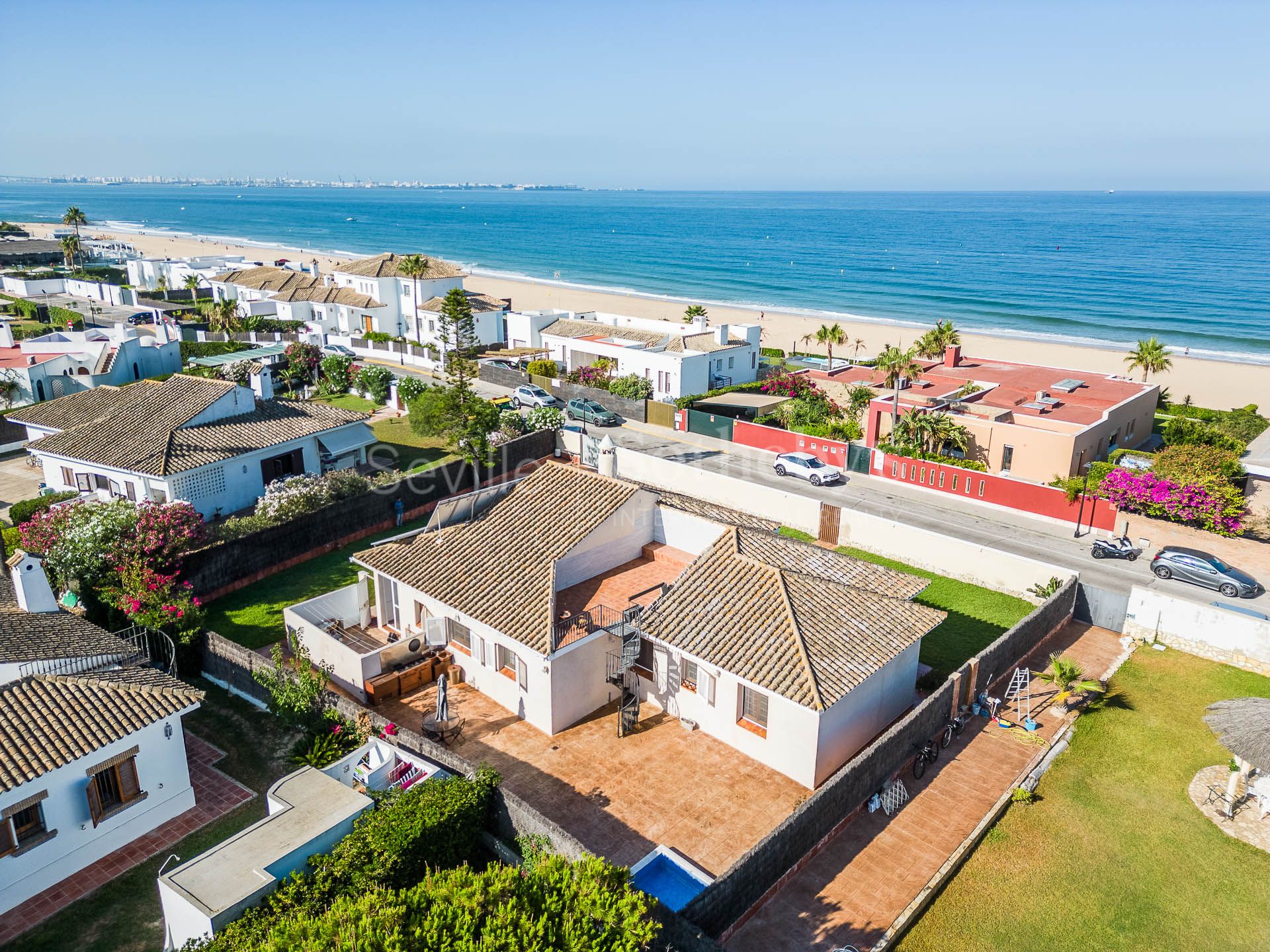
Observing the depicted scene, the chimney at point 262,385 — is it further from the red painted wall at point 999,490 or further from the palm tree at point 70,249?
the palm tree at point 70,249

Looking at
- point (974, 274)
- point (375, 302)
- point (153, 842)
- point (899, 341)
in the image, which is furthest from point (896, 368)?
point (974, 274)

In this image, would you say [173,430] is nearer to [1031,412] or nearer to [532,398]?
[532,398]

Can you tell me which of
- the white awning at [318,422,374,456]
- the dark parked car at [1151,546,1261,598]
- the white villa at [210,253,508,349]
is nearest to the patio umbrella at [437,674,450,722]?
the white awning at [318,422,374,456]

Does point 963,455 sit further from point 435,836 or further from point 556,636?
point 435,836

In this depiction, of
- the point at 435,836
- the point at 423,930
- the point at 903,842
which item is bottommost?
the point at 903,842

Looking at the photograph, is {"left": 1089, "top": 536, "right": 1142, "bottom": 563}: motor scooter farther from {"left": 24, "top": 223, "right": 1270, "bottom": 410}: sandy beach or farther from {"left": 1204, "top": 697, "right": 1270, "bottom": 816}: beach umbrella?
{"left": 24, "top": 223, "right": 1270, "bottom": 410}: sandy beach

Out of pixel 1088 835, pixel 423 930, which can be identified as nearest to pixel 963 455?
pixel 1088 835
